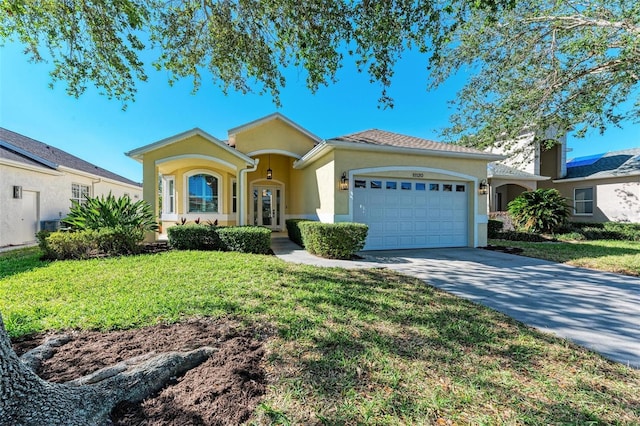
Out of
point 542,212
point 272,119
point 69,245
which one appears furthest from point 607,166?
point 69,245

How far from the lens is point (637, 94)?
32.0ft

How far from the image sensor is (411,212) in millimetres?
10555

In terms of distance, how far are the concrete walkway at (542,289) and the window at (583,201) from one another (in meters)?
12.9

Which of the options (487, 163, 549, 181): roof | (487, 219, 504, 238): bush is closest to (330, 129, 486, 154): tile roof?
(487, 219, 504, 238): bush

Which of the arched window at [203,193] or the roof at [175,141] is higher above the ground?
the roof at [175,141]

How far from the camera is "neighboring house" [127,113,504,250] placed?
9820 mm

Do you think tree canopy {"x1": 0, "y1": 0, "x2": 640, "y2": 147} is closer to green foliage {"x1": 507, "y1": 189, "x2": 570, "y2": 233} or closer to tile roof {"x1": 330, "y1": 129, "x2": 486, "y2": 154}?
tile roof {"x1": 330, "y1": 129, "x2": 486, "y2": 154}

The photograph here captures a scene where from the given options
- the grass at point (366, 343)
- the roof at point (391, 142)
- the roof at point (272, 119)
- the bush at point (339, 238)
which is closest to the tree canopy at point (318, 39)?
the roof at point (391, 142)

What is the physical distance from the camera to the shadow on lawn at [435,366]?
7.39 ft

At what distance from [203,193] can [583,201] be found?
22.7 metres

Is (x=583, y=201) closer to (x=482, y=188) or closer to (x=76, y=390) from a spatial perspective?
(x=482, y=188)

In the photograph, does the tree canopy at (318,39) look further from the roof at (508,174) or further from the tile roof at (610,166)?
the tile roof at (610,166)

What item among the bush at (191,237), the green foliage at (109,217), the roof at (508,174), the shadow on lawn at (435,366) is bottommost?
the shadow on lawn at (435,366)

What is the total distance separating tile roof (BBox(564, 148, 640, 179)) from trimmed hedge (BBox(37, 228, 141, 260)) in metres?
23.8
